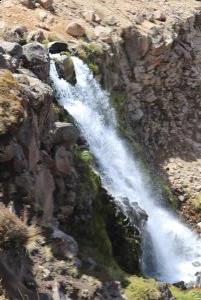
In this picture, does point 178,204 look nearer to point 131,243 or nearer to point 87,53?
point 87,53

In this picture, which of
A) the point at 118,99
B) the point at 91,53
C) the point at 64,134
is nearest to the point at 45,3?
the point at 91,53

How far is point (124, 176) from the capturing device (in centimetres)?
1933

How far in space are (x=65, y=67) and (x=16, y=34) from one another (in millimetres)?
1872

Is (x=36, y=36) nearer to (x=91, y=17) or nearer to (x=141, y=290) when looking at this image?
(x=91, y=17)

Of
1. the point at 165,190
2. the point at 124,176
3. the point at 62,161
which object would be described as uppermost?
the point at 62,161

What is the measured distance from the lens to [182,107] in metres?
24.6

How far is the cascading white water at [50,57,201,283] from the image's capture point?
1713 cm

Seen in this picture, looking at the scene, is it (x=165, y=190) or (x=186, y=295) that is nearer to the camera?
(x=186, y=295)

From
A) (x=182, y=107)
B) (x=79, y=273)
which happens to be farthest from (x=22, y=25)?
(x=79, y=273)

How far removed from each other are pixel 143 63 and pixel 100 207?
11018 millimetres

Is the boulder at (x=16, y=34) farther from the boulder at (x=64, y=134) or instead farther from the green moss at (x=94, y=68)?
the boulder at (x=64, y=134)

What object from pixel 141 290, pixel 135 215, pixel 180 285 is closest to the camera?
pixel 141 290

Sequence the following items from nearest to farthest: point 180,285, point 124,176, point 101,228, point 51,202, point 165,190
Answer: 1. point 51,202
2. point 101,228
3. point 180,285
4. point 124,176
5. point 165,190

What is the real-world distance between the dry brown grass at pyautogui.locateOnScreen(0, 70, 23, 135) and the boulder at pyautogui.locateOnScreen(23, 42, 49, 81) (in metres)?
3.04
